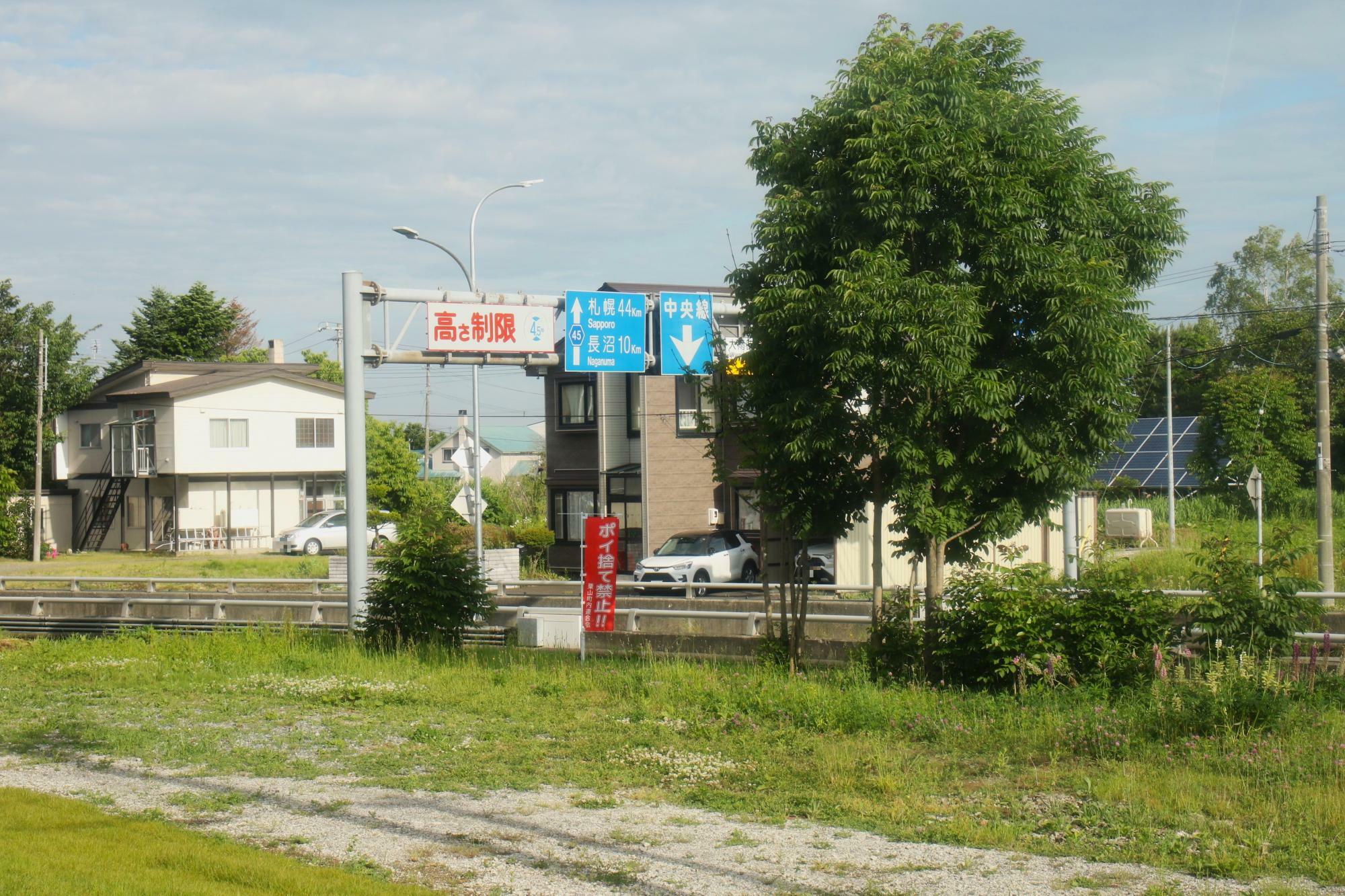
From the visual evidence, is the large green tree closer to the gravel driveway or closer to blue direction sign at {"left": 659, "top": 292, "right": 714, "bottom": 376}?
the gravel driveway

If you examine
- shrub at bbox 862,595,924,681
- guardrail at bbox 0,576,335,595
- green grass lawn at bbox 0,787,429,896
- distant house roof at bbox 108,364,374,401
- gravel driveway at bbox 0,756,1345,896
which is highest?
distant house roof at bbox 108,364,374,401

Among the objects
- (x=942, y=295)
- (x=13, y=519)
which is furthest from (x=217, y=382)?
(x=942, y=295)

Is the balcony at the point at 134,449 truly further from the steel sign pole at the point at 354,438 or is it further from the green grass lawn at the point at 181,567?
the steel sign pole at the point at 354,438

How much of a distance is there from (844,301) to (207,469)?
43.2 meters

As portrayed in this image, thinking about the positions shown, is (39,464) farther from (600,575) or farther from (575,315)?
(600,575)

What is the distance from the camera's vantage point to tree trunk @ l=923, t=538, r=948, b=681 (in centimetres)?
1211

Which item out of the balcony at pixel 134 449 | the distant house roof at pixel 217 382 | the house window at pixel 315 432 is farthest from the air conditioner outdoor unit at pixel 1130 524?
the balcony at pixel 134 449

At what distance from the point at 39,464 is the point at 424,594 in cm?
3403

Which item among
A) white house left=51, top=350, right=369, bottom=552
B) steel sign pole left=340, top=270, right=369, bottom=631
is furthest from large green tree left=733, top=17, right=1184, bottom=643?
white house left=51, top=350, right=369, bottom=552

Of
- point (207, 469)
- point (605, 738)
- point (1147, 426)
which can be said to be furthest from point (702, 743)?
point (1147, 426)

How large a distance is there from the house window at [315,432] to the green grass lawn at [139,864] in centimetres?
4588

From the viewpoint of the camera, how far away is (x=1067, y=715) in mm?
10031

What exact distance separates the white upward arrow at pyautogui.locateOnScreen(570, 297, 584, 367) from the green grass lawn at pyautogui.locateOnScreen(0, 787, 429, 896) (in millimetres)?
13839

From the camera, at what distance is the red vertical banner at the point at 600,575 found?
606 inches
